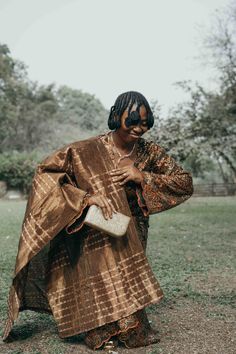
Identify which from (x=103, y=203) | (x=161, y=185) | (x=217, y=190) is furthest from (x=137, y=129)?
(x=217, y=190)

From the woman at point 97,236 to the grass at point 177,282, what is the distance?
0.23m

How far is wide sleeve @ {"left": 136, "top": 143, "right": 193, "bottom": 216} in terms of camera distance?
3793 mm

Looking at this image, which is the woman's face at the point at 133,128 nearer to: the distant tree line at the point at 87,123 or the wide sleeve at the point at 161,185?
the wide sleeve at the point at 161,185

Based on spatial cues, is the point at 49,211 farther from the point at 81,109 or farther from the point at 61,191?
the point at 81,109

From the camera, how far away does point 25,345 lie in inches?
153

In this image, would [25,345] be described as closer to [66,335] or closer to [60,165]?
[66,335]

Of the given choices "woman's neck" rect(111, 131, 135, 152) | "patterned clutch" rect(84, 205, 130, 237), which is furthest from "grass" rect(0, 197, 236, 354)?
"woman's neck" rect(111, 131, 135, 152)

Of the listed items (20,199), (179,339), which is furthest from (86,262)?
(20,199)

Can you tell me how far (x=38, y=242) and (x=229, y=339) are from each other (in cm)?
160

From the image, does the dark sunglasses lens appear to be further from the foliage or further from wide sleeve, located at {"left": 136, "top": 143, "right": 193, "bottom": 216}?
the foliage

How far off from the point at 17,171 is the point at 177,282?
27508mm

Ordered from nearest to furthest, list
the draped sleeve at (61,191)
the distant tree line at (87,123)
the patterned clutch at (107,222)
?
1. the patterned clutch at (107,222)
2. the draped sleeve at (61,191)
3. the distant tree line at (87,123)

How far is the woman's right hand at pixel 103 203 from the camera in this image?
354 centimetres

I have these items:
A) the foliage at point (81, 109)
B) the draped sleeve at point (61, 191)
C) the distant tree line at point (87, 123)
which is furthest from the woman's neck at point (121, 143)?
the foliage at point (81, 109)
